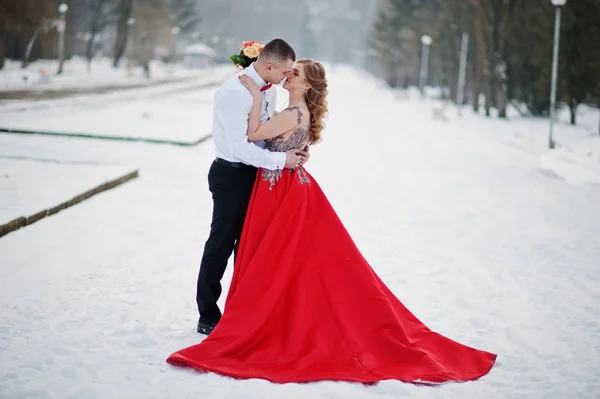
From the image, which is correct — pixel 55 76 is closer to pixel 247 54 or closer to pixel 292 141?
pixel 247 54

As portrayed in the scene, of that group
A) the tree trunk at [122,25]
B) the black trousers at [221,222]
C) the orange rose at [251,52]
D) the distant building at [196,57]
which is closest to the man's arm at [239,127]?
the black trousers at [221,222]

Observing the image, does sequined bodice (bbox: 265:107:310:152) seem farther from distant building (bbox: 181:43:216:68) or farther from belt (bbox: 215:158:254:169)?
distant building (bbox: 181:43:216:68)

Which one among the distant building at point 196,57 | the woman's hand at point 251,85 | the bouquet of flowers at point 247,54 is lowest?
the woman's hand at point 251,85

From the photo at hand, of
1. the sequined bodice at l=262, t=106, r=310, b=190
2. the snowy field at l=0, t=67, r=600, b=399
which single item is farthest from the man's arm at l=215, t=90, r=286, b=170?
the snowy field at l=0, t=67, r=600, b=399

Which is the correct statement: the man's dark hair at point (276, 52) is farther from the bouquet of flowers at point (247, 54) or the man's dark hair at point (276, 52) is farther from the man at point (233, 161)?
the bouquet of flowers at point (247, 54)

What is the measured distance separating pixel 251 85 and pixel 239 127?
0.97ft

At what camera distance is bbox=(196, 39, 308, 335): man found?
180 inches

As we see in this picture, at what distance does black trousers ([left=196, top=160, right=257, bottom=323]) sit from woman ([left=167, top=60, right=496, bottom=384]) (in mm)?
140

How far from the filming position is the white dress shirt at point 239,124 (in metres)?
4.57

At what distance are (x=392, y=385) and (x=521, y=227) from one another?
19.3 ft

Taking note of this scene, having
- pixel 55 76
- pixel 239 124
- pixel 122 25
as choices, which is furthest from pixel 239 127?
pixel 122 25

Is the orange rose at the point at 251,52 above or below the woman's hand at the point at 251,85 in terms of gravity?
above

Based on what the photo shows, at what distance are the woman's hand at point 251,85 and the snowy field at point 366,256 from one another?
1840 mm

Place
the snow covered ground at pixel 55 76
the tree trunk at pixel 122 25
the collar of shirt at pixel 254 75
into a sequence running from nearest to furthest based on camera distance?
the collar of shirt at pixel 254 75 → the snow covered ground at pixel 55 76 → the tree trunk at pixel 122 25
